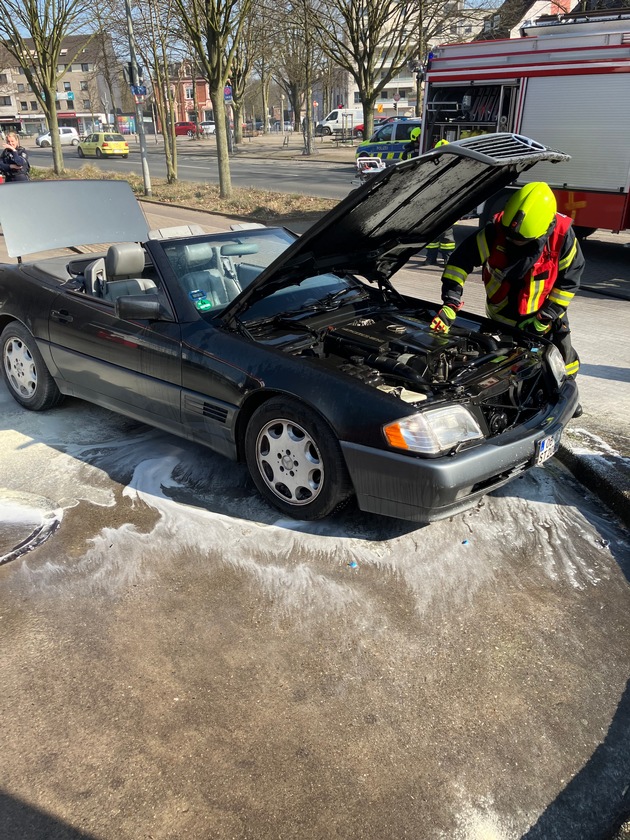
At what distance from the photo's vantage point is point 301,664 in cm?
281

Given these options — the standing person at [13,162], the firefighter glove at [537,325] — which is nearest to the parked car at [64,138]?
the standing person at [13,162]

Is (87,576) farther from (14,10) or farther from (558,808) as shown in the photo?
(14,10)

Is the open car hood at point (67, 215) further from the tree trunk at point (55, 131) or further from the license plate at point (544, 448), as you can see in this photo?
the tree trunk at point (55, 131)

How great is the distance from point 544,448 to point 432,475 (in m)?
0.82

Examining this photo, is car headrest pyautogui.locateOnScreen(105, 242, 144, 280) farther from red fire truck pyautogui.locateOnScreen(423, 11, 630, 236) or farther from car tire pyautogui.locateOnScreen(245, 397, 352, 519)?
red fire truck pyautogui.locateOnScreen(423, 11, 630, 236)

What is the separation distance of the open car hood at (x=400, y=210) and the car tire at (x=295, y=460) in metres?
0.75

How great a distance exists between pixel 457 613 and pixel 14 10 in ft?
86.6

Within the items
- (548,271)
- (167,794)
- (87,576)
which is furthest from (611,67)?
(167,794)

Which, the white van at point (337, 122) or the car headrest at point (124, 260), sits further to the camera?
the white van at point (337, 122)

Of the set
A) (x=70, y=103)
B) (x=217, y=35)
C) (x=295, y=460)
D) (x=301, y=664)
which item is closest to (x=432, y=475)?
(x=295, y=460)

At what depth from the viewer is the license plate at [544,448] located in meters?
3.58

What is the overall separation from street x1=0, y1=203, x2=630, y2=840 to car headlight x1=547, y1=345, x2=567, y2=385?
2.20 feet

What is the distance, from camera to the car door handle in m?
4.71

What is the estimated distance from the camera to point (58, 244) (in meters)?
5.96
